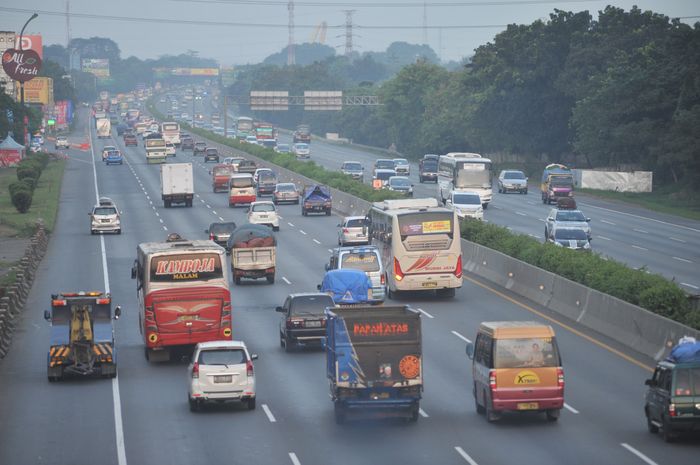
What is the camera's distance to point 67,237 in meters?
73.4

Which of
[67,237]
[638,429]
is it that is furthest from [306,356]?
[67,237]

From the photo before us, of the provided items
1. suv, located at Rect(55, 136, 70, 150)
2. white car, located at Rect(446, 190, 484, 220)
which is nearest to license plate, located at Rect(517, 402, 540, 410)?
white car, located at Rect(446, 190, 484, 220)

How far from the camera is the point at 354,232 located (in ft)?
208

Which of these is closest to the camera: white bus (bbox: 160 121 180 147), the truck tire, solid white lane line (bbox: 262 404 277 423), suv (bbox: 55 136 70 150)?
the truck tire

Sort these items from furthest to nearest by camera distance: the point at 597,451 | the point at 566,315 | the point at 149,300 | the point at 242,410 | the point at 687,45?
the point at 687,45
the point at 566,315
the point at 149,300
the point at 242,410
the point at 597,451

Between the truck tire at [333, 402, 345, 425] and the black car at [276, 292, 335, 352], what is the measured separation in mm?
9114

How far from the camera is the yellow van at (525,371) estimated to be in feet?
88.3

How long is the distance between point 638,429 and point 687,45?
277 ft

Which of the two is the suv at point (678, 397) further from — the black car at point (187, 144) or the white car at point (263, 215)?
the black car at point (187, 144)

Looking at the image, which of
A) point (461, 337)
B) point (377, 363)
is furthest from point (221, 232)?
point (377, 363)

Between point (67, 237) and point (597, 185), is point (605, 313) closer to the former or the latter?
point (67, 237)

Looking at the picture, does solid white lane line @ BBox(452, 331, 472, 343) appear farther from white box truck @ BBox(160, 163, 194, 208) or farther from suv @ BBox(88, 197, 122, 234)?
white box truck @ BBox(160, 163, 194, 208)

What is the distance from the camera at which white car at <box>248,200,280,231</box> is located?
7275 cm

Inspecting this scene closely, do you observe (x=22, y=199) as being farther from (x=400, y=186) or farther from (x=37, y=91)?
(x=37, y=91)
